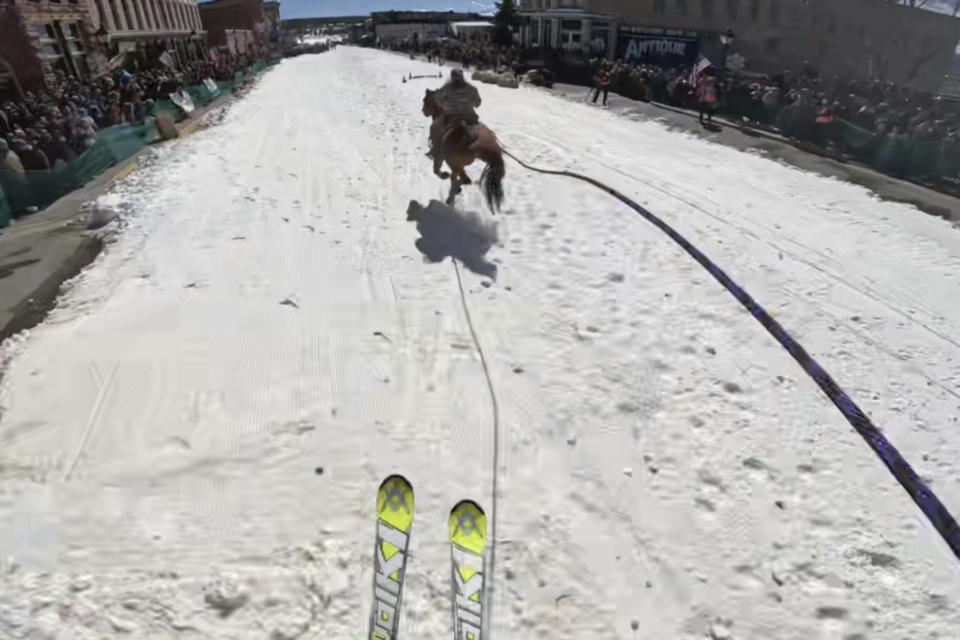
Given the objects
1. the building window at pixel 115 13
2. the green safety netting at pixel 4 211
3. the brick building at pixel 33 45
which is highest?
the building window at pixel 115 13

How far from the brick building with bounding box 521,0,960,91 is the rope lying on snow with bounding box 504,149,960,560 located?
34403 millimetres

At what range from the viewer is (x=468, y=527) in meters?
3.18

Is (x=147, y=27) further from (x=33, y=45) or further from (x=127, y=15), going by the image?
(x=33, y=45)

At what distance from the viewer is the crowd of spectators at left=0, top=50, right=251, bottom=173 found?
418 inches

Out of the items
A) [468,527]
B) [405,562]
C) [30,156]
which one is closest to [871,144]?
[468,527]

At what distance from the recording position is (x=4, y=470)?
150 inches

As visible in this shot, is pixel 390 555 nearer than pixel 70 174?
Yes

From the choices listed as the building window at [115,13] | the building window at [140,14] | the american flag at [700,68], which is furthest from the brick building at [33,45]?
the american flag at [700,68]

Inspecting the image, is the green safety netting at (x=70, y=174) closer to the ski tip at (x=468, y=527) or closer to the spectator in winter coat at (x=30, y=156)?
the spectator in winter coat at (x=30, y=156)

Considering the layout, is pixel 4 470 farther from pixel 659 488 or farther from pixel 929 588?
pixel 929 588

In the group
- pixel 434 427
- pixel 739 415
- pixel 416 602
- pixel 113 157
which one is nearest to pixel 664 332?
pixel 739 415

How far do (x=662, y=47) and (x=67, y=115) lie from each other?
31404 millimetres

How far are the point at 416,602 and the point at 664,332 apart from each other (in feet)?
12.7

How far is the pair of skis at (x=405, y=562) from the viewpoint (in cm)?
286
